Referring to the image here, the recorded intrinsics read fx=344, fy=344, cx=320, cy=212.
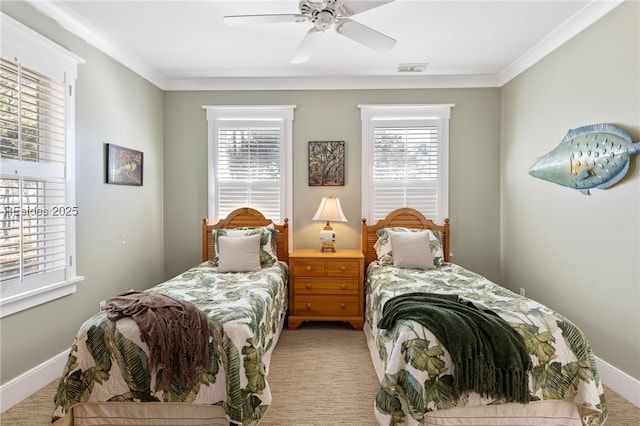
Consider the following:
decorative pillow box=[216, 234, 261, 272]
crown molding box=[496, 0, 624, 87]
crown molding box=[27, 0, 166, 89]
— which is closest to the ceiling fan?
crown molding box=[27, 0, 166, 89]

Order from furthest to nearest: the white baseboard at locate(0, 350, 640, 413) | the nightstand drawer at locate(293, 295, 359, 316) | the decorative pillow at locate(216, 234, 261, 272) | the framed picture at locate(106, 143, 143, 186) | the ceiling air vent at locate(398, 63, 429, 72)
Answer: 1. the ceiling air vent at locate(398, 63, 429, 72)
2. the nightstand drawer at locate(293, 295, 359, 316)
3. the decorative pillow at locate(216, 234, 261, 272)
4. the framed picture at locate(106, 143, 143, 186)
5. the white baseboard at locate(0, 350, 640, 413)

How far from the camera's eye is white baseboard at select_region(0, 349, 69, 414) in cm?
217

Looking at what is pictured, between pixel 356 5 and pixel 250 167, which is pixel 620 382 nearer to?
pixel 356 5

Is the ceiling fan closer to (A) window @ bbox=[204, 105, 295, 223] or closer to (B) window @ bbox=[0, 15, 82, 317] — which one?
(B) window @ bbox=[0, 15, 82, 317]

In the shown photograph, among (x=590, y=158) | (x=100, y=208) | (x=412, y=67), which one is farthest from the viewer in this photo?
(x=412, y=67)

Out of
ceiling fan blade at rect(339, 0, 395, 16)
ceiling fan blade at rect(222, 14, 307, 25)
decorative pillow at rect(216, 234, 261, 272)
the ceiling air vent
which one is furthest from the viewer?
the ceiling air vent

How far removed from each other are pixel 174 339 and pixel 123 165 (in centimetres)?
219

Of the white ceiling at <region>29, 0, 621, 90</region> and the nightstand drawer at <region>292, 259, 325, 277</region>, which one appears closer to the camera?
the white ceiling at <region>29, 0, 621, 90</region>

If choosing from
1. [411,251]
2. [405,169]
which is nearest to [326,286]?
[411,251]

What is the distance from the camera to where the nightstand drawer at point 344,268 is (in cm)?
352

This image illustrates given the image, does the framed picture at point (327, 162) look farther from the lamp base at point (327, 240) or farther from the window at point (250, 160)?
the lamp base at point (327, 240)

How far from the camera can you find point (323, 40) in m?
3.04

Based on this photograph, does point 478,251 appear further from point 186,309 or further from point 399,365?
point 186,309

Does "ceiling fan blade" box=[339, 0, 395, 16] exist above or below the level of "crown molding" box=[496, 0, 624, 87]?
below
